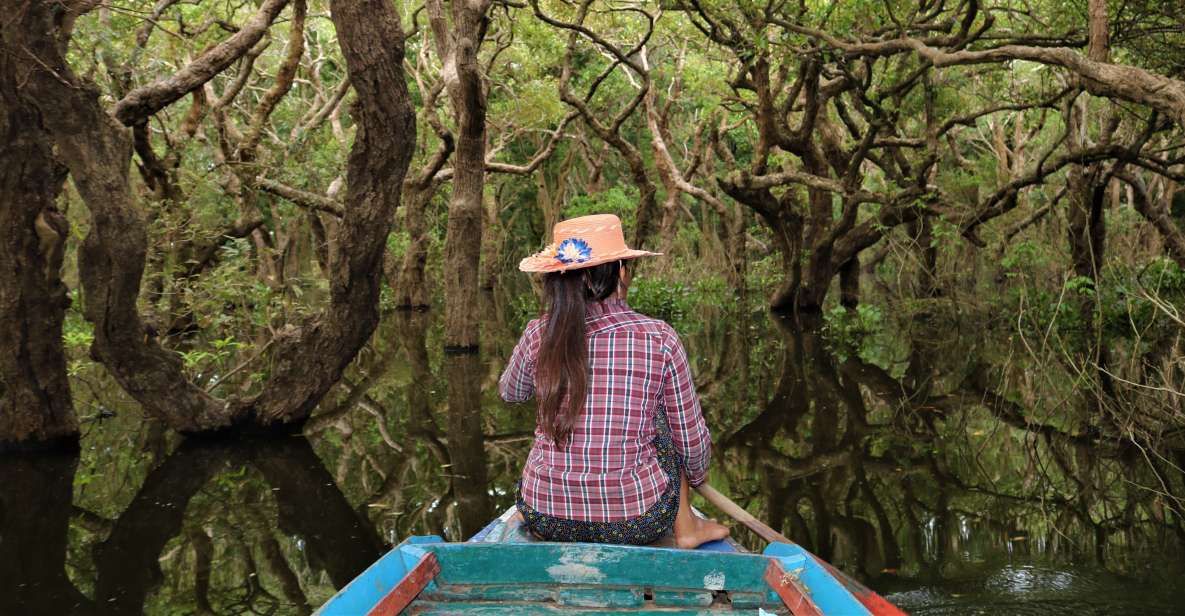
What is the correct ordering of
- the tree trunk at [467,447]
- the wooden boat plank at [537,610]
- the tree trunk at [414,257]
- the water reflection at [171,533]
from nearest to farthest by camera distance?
the wooden boat plank at [537,610] → the water reflection at [171,533] → the tree trunk at [467,447] → the tree trunk at [414,257]

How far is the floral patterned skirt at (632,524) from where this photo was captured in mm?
3301

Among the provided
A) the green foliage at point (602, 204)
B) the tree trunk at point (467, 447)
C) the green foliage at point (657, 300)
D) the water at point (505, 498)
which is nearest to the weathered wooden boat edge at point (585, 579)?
the water at point (505, 498)

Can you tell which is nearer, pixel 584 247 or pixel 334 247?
pixel 584 247

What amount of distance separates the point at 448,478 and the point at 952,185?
15890 millimetres

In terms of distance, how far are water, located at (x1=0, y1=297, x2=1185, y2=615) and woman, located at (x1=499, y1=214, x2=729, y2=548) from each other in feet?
5.49

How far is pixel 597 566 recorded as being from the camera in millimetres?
3072

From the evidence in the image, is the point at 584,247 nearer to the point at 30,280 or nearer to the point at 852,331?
the point at 30,280

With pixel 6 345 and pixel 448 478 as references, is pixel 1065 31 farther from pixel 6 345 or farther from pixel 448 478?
pixel 6 345

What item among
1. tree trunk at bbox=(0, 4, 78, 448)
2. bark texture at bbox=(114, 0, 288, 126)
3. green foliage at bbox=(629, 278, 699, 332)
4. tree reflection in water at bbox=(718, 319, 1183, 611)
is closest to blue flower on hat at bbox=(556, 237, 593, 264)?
tree reflection in water at bbox=(718, 319, 1183, 611)

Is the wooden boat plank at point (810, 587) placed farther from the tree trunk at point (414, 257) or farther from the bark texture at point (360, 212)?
the tree trunk at point (414, 257)

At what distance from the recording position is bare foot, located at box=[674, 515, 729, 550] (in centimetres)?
354

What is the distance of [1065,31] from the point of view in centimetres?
1060

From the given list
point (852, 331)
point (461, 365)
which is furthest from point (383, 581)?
point (852, 331)

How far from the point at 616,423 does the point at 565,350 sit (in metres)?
0.31
